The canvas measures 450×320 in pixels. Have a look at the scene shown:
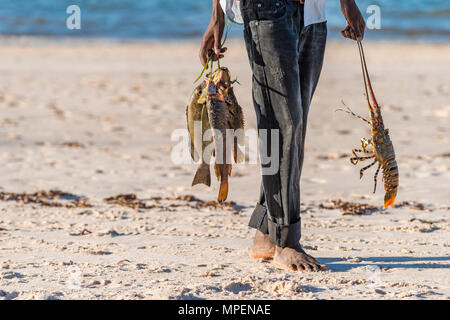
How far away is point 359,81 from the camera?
12.4 meters

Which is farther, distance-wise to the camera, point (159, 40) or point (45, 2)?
point (45, 2)

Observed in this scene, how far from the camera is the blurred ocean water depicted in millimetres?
21516

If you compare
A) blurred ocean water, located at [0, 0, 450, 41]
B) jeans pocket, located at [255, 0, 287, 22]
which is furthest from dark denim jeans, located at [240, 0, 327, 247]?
blurred ocean water, located at [0, 0, 450, 41]

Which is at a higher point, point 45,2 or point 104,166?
point 45,2

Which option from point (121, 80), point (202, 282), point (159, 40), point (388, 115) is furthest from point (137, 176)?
point (159, 40)

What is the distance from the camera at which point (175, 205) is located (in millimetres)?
5496

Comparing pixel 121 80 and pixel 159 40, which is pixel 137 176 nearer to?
pixel 121 80

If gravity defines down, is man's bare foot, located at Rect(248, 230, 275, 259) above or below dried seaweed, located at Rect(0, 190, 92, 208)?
above

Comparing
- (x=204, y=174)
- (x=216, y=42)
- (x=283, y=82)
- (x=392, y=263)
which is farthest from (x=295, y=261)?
(x=216, y=42)

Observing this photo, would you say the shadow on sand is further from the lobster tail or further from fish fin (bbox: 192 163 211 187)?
fish fin (bbox: 192 163 211 187)

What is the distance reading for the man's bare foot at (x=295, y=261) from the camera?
3.91 metres

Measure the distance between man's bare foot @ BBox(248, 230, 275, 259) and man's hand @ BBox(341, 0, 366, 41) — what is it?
1168mm

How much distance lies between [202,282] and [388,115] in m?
6.36

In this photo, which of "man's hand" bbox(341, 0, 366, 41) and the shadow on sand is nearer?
"man's hand" bbox(341, 0, 366, 41)
